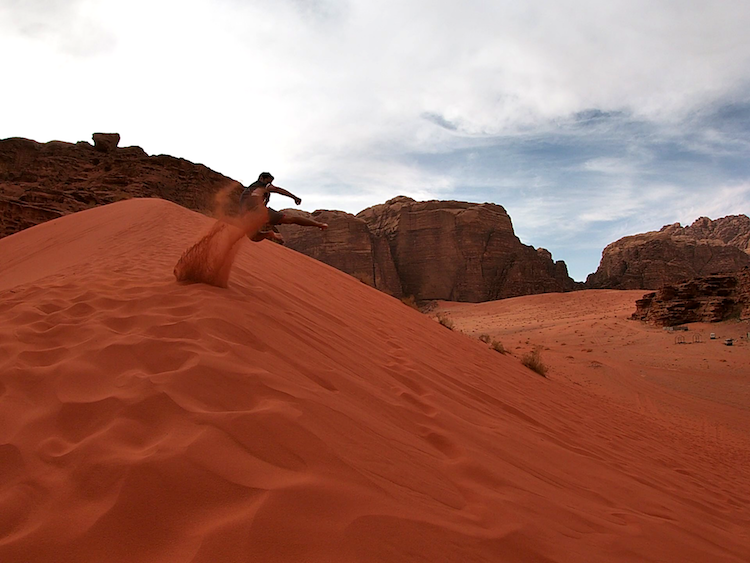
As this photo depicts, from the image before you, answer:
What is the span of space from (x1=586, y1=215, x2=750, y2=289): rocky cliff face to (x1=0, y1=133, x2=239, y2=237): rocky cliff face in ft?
112

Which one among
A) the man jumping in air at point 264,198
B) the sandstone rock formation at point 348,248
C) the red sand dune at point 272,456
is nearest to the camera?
the red sand dune at point 272,456

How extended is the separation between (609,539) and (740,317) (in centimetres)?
1949

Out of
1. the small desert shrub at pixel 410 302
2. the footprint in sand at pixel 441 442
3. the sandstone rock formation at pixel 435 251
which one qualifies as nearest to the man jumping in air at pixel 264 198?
the footprint in sand at pixel 441 442

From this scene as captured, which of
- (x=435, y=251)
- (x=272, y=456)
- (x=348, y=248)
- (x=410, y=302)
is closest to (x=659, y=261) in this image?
(x=435, y=251)

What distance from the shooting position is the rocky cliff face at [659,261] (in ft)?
125

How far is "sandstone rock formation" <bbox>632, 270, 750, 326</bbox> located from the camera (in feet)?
55.4

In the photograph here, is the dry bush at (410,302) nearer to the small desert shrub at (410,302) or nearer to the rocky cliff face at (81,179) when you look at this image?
the small desert shrub at (410,302)

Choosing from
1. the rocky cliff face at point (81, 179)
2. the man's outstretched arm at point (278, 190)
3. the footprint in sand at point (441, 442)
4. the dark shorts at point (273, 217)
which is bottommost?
the footprint in sand at point (441, 442)

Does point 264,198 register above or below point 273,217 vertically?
above

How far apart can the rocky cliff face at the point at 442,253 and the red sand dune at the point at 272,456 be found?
3925cm

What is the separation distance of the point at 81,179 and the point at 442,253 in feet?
110

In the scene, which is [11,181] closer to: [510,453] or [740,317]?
[510,453]

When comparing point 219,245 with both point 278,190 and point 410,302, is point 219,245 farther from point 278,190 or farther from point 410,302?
point 410,302

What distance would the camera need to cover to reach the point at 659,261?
38656 mm
